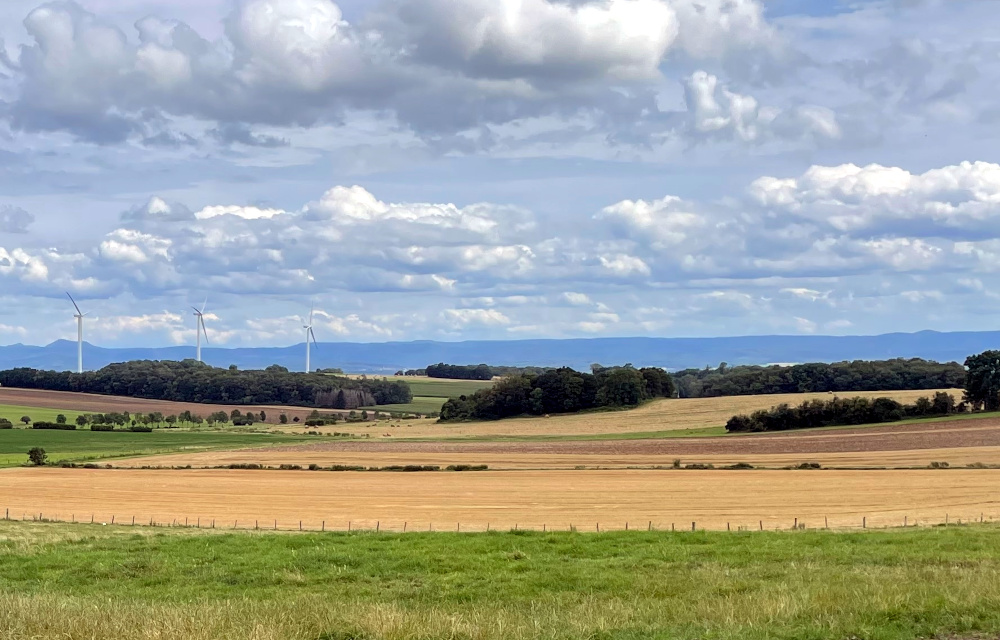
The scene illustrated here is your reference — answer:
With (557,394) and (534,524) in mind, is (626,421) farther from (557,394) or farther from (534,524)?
(534,524)

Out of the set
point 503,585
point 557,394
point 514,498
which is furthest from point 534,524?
point 557,394

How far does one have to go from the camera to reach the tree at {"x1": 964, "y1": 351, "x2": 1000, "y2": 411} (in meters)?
97.2

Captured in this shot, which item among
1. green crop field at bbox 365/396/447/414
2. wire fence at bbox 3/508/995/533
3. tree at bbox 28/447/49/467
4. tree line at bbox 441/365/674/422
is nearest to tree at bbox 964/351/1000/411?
tree line at bbox 441/365/674/422

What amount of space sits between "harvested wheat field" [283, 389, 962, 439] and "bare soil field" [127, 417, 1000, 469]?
15.7 m

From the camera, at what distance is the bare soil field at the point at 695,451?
69.1 m

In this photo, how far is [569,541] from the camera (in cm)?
Result: 2527

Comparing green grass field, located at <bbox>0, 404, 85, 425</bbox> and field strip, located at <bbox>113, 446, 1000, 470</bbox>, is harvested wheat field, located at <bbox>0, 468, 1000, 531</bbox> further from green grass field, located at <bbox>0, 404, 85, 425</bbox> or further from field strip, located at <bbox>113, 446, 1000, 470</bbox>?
green grass field, located at <bbox>0, 404, 85, 425</bbox>

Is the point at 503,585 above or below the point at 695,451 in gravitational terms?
above

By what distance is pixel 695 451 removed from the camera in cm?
7906

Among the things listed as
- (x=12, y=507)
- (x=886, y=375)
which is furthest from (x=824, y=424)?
(x=12, y=507)

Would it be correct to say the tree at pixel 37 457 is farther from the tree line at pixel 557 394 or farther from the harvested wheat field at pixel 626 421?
the tree line at pixel 557 394

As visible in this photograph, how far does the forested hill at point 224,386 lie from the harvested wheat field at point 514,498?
4321 inches

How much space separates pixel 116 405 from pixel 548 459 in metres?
104

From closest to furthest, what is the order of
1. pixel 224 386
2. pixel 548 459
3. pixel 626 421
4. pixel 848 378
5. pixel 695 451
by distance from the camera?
pixel 548 459, pixel 695 451, pixel 626 421, pixel 848 378, pixel 224 386
